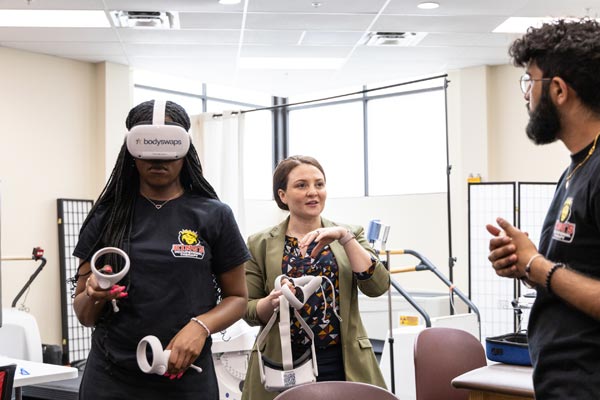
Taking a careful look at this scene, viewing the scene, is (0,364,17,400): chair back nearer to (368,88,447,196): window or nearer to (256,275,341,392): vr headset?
(256,275,341,392): vr headset

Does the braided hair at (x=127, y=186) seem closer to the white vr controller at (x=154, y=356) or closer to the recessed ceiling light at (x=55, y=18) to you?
the white vr controller at (x=154, y=356)

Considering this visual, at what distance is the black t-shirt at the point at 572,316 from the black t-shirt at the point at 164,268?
2.39ft

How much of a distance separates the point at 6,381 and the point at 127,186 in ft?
3.15

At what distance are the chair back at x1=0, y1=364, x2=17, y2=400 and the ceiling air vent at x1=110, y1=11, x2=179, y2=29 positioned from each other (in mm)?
3547

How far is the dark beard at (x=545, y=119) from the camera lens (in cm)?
152

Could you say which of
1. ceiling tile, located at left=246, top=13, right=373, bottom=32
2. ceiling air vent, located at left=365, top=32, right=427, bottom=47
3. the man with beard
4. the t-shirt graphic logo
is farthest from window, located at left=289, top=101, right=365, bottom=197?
the man with beard

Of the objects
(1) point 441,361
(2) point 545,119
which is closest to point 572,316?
(2) point 545,119

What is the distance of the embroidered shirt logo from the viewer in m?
1.43

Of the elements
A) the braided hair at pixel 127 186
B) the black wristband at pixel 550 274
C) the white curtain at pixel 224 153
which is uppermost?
the white curtain at pixel 224 153

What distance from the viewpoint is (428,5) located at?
5.29m

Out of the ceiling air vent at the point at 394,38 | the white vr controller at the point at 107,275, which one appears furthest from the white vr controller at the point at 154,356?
the ceiling air vent at the point at 394,38

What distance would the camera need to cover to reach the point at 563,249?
1.45m

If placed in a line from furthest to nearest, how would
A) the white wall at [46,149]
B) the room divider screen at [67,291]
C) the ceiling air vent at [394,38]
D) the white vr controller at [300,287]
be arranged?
1. the room divider screen at [67,291]
2. the white wall at [46,149]
3. the ceiling air vent at [394,38]
4. the white vr controller at [300,287]

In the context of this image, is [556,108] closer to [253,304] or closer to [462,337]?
[253,304]
